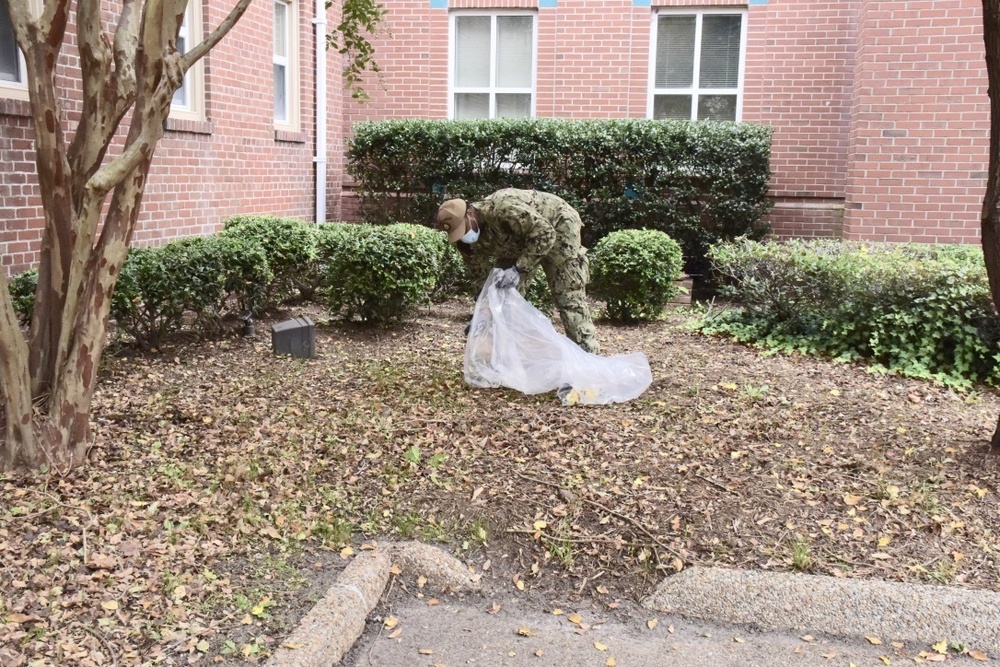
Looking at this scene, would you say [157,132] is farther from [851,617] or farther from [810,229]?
[810,229]

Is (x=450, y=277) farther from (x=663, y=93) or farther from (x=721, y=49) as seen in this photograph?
(x=721, y=49)

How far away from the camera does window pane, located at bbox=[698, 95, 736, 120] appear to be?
41.7ft

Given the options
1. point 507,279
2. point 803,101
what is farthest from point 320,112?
point 507,279

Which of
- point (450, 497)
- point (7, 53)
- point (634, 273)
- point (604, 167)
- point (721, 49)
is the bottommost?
point (450, 497)

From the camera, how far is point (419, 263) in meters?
8.05

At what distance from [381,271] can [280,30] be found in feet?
18.3

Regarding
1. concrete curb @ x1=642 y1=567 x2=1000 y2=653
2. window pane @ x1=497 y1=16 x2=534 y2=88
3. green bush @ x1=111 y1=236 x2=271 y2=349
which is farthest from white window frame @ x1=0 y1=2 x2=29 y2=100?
window pane @ x1=497 y1=16 x2=534 y2=88

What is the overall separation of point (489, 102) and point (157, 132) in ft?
30.6

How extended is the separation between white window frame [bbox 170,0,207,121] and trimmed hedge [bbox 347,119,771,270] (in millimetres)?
2615

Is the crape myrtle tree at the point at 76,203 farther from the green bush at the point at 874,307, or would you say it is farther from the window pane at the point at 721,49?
the window pane at the point at 721,49

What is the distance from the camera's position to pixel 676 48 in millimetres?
12734

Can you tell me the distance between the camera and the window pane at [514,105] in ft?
43.6

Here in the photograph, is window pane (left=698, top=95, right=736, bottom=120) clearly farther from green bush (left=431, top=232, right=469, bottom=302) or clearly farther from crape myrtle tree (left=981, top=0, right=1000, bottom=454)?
crape myrtle tree (left=981, top=0, right=1000, bottom=454)

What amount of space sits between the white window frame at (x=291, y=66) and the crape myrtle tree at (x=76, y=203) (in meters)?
7.39
